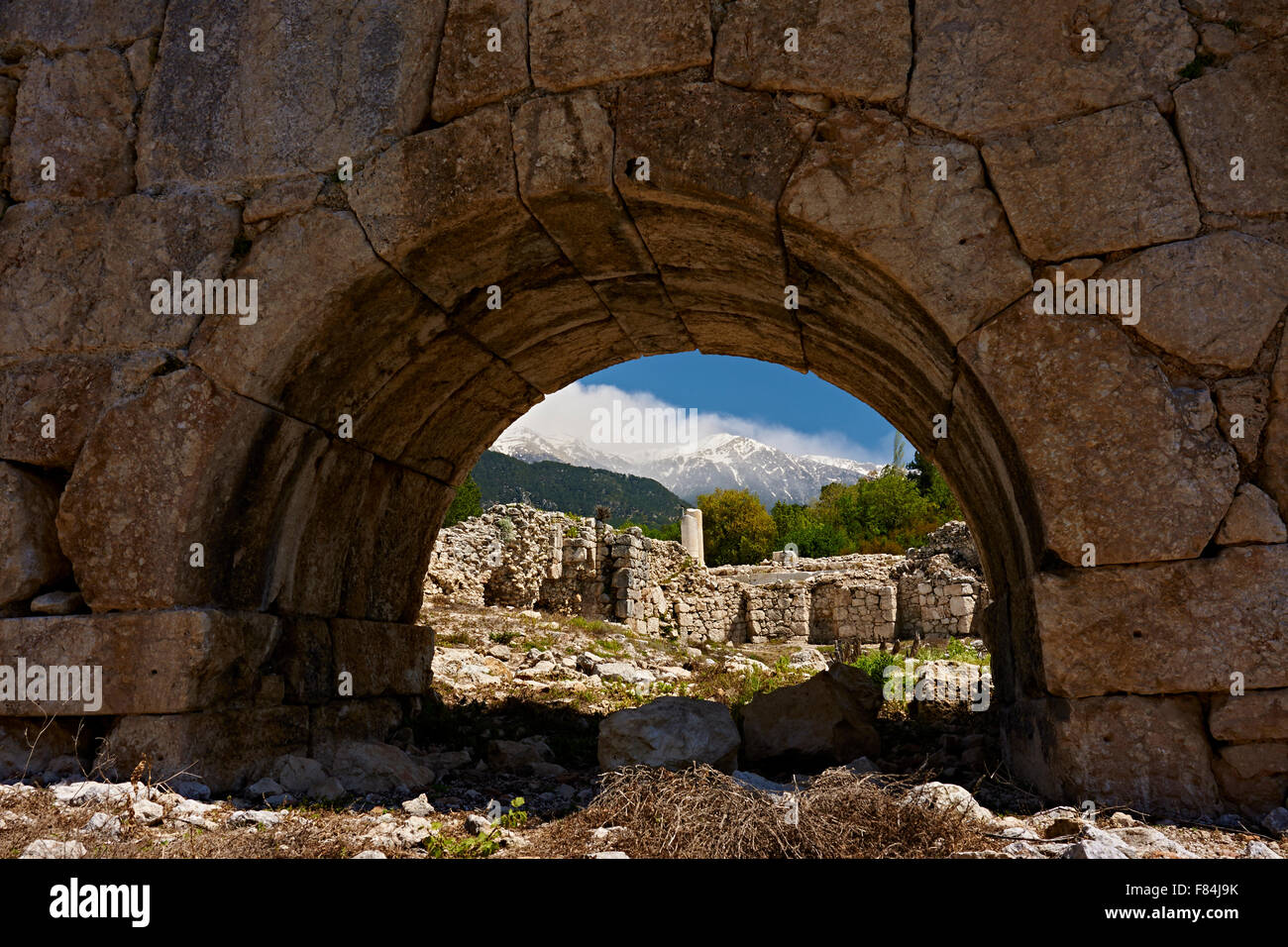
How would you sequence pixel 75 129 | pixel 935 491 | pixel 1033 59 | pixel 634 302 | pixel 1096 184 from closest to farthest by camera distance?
pixel 1096 184, pixel 1033 59, pixel 75 129, pixel 634 302, pixel 935 491

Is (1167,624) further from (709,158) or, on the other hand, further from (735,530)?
(735,530)

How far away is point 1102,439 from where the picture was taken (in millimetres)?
3338

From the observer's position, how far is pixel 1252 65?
11.2 feet

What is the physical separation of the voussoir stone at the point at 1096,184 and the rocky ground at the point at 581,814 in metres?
2.10

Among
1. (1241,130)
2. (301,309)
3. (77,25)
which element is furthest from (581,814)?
(77,25)

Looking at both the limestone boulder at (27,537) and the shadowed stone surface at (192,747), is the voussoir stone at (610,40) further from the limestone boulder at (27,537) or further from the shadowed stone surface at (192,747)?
the shadowed stone surface at (192,747)

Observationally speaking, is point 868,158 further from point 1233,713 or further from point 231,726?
point 231,726

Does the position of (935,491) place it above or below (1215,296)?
above

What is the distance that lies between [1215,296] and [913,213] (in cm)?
113

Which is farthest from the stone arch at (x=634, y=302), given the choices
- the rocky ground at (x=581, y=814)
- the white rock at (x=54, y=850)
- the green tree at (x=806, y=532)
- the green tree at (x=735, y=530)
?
the green tree at (x=735, y=530)

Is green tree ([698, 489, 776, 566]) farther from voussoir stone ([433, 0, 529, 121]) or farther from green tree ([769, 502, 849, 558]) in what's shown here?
voussoir stone ([433, 0, 529, 121])

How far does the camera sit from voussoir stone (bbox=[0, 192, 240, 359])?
14.1 ft

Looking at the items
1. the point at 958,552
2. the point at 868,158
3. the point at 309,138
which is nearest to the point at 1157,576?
the point at 868,158

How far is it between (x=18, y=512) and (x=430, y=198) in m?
2.42
